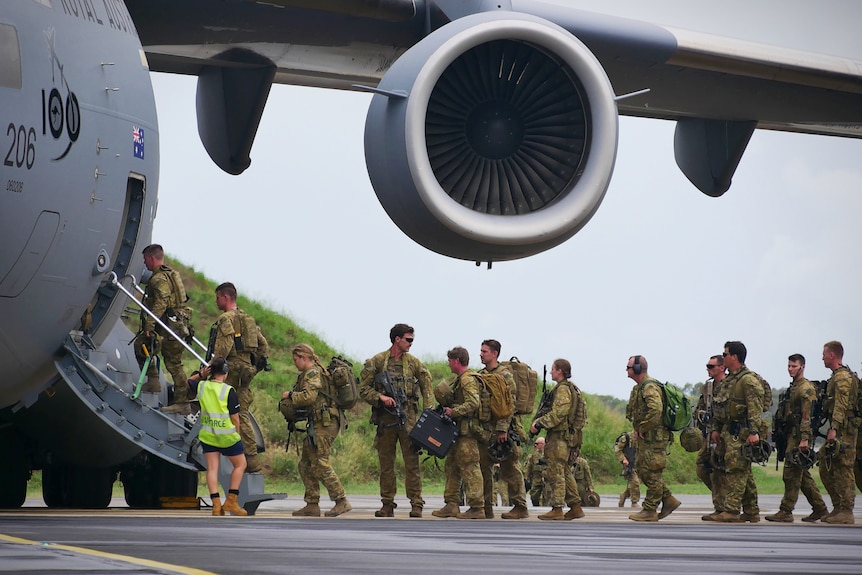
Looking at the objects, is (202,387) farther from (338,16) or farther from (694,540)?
(694,540)

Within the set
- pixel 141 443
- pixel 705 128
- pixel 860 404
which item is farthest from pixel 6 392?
pixel 860 404

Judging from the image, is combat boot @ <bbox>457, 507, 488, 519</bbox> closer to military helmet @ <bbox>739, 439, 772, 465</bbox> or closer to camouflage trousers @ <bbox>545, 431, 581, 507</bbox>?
camouflage trousers @ <bbox>545, 431, 581, 507</bbox>

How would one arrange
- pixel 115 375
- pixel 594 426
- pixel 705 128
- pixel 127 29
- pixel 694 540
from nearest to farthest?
pixel 694 540
pixel 127 29
pixel 115 375
pixel 705 128
pixel 594 426

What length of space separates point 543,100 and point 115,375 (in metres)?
3.92

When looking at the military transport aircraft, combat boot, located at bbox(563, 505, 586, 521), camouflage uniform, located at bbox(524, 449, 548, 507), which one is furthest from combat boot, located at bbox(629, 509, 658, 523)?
camouflage uniform, located at bbox(524, 449, 548, 507)

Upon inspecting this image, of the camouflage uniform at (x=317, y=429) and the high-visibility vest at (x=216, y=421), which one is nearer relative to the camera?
the high-visibility vest at (x=216, y=421)

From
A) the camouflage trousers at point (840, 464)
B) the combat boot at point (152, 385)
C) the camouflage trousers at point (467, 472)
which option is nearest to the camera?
the combat boot at point (152, 385)

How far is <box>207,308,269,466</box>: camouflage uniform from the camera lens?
1116 centimetres

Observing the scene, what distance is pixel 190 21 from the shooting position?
10.3m

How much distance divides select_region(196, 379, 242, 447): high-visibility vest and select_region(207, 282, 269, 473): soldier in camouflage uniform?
2.23 feet

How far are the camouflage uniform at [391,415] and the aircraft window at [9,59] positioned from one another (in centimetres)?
392

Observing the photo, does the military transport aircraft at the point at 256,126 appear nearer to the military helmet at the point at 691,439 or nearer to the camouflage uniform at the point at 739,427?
the camouflage uniform at the point at 739,427

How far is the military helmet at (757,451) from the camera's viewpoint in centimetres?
1178

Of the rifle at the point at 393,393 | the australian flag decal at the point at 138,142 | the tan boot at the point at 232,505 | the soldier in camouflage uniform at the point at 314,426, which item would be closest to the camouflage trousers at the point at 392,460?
the rifle at the point at 393,393
